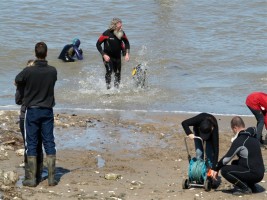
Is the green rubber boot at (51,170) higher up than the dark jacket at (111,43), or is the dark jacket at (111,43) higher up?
the dark jacket at (111,43)

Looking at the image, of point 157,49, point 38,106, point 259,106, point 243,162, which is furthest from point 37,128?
point 157,49

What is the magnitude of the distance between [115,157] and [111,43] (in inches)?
183

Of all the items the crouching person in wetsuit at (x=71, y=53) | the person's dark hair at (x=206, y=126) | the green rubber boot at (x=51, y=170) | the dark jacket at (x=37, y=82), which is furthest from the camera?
the crouching person in wetsuit at (x=71, y=53)

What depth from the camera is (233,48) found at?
21.5 metres

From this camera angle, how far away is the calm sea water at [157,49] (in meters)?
15.7

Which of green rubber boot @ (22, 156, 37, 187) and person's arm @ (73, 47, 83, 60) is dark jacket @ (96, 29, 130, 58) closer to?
person's arm @ (73, 47, 83, 60)

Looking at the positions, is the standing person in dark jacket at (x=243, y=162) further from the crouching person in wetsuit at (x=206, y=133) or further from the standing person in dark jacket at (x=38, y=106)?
the standing person in dark jacket at (x=38, y=106)

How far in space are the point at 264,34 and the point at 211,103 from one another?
858 centimetres

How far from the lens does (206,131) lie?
9500 millimetres

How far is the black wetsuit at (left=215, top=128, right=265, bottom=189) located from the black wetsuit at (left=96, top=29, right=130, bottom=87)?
6.18m

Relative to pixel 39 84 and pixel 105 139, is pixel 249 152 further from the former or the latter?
pixel 105 139

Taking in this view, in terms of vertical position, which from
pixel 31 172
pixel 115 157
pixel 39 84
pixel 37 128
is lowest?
pixel 115 157

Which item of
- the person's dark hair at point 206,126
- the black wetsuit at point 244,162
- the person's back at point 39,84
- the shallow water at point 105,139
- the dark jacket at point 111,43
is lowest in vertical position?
the shallow water at point 105,139

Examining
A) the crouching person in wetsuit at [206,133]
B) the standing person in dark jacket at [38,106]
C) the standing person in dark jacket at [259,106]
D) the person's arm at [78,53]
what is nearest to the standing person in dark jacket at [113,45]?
the standing person in dark jacket at [259,106]
